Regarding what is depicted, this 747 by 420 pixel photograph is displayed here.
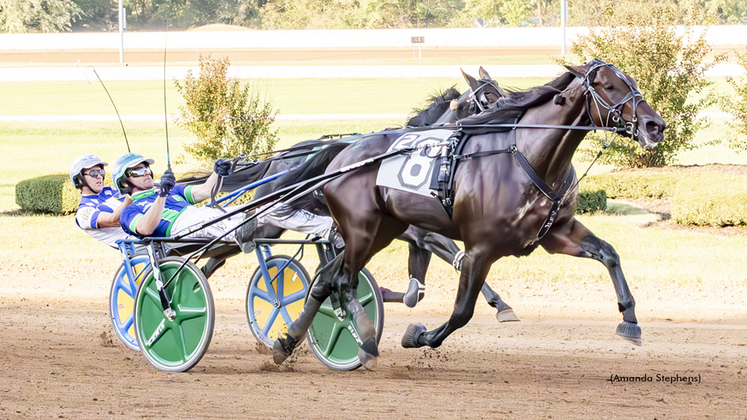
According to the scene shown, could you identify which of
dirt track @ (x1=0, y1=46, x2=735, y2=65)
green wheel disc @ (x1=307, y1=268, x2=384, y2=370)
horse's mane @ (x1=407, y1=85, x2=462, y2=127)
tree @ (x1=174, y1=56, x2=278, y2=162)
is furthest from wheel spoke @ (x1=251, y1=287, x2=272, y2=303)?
dirt track @ (x1=0, y1=46, x2=735, y2=65)

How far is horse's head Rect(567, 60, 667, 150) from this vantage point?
3836 mm

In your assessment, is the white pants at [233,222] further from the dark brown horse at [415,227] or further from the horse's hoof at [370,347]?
the horse's hoof at [370,347]

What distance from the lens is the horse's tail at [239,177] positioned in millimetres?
6145

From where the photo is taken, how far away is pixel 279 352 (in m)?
4.98

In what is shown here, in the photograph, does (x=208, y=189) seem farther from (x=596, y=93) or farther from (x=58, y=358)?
(x=596, y=93)

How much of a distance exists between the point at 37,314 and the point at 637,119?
16.0 feet

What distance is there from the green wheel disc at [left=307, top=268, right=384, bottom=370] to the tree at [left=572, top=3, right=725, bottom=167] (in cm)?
742

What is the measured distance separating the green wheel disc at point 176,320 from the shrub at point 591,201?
6739 mm

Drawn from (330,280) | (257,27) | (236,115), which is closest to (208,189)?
(330,280)

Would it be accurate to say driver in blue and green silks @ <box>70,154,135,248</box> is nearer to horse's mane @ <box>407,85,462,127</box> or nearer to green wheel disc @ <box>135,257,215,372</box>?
green wheel disc @ <box>135,257,215,372</box>

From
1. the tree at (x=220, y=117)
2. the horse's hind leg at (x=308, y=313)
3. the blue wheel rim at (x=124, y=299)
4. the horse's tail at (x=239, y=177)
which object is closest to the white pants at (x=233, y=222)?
the blue wheel rim at (x=124, y=299)

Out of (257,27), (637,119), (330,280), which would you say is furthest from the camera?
(257,27)

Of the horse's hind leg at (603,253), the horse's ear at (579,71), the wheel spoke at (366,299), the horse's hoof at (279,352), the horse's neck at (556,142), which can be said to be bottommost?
the horse's hoof at (279,352)

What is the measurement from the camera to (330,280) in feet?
15.8
